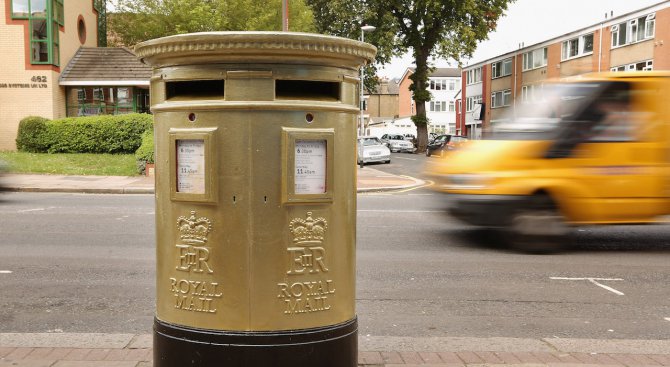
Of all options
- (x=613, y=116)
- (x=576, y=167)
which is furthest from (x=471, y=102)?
(x=576, y=167)

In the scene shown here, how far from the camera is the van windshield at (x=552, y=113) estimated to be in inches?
332

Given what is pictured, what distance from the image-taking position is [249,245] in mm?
2770

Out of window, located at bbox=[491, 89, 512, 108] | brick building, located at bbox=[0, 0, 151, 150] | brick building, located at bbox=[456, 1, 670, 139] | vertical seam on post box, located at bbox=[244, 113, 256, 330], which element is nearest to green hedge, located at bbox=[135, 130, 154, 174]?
brick building, located at bbox=[0, 0, 151, 150]

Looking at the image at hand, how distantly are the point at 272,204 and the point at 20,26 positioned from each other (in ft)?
96.1

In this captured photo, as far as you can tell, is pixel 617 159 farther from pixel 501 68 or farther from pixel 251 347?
pixel 501 68

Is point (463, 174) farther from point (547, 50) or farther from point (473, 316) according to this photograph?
point (547, 50)

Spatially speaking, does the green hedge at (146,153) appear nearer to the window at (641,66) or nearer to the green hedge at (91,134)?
the green hedge at (91,134)

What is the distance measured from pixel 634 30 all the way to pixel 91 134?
29.5 meters

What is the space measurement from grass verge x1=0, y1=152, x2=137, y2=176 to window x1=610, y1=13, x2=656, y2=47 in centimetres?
2779

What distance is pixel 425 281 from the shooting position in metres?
6.76

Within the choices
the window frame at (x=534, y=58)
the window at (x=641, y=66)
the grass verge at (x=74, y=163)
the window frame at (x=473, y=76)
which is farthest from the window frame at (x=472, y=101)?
the grass verge at (x=74, y=163)

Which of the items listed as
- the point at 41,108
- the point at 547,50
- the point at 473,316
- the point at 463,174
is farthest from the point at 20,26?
the point at 547,50

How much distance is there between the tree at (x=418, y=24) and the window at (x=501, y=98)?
13.0 meters

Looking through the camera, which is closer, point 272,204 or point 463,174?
point 272,204
